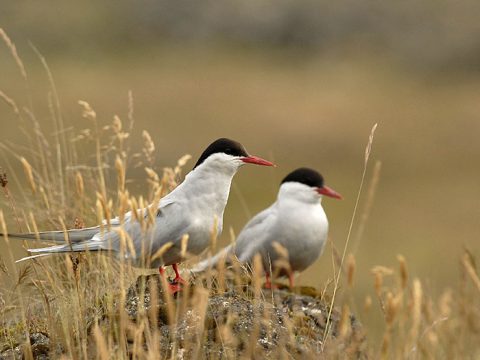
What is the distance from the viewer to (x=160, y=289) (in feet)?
16.1

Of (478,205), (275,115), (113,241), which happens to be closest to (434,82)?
(275,115)

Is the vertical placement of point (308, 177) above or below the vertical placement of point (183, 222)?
below

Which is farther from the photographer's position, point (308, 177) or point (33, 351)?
point (308, 177)

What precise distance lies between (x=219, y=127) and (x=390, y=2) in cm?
1678

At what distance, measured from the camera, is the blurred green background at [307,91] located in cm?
2164

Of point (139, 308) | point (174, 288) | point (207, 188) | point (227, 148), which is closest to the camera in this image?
point (139, 308)

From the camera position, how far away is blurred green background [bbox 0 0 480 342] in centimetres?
2164

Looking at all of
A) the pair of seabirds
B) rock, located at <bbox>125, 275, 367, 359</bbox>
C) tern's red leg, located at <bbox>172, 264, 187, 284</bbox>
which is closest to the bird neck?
the pair of seabirds

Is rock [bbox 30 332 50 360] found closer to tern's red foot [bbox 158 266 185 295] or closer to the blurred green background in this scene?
tern's red foot [bbox 158 266 185 295]

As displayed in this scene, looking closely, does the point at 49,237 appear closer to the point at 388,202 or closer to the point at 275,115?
the point at 388,202

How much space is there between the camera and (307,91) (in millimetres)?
33469

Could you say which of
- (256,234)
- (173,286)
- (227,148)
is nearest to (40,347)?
(173,286)

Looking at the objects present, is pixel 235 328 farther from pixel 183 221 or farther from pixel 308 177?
pixel 308 177

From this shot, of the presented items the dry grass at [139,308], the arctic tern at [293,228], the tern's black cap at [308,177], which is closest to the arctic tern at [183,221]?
the dry grass at [139,308]
